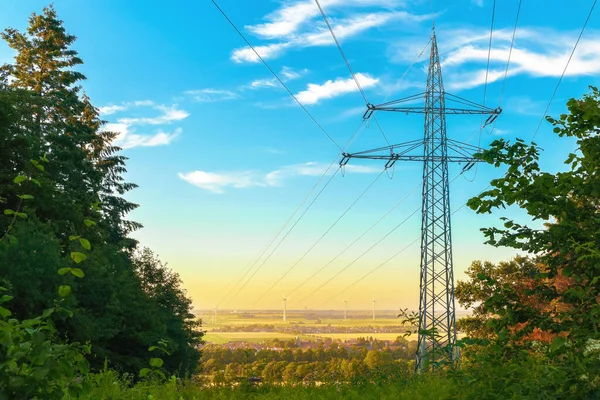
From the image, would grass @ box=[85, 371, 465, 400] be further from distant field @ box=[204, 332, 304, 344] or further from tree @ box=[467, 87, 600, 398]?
distant field @ box=[204, 332, 304, 344]

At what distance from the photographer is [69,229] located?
2738 cm

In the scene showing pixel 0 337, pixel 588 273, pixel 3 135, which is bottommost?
pixel 0 337

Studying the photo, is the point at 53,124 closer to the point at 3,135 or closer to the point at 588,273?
the point at 3,135

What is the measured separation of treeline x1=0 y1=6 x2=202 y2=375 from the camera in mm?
20172

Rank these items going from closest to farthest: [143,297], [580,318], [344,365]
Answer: [580,318], [344,365], [143,297]

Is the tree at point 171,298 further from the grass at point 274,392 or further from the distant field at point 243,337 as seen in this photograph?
the grass at point 274,392

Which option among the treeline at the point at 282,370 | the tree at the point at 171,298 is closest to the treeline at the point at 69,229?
the tree at the point at 171,298

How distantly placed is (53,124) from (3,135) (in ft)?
20.7

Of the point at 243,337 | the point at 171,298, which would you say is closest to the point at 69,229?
the point at 171,298

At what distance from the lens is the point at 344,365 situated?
7906mm

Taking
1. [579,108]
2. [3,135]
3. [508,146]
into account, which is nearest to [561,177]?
[508,146]

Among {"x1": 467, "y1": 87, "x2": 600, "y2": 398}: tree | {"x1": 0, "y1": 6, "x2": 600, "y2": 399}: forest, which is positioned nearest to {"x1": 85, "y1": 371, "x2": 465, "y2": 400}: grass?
{"x1": 0, "y1": 6, "x2": 600, "y2": 399}: forest

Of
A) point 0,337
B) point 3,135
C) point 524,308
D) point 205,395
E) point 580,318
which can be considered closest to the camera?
point 0,337

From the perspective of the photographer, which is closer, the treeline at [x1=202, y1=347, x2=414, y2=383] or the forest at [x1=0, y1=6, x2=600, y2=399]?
the forest at [x1=0, y1=6, x2=600, y2=399]
